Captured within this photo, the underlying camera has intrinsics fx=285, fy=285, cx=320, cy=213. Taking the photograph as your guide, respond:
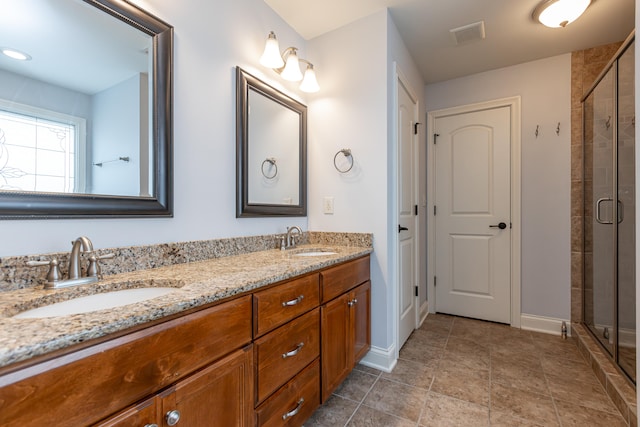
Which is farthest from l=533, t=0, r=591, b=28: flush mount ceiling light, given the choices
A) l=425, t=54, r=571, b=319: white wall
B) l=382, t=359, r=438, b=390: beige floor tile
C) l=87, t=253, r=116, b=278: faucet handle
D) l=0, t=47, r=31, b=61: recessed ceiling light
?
l=87, t=253, r=116, b=278: faucet handle

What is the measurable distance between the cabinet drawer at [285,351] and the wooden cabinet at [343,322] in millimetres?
86

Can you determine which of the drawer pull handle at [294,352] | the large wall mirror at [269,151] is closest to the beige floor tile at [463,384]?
the drawer pull handle at [294,352]

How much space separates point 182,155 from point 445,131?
256cm

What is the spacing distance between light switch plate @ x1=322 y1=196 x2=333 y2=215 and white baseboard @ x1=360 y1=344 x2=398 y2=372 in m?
1.00

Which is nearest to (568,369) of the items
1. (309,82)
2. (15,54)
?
(309,82)

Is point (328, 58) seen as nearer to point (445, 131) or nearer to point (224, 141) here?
point (224, 141)

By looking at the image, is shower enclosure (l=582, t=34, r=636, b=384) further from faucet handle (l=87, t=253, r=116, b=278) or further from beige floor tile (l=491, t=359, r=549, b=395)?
faucet handle (l=87, t=253, r=116, b=278)

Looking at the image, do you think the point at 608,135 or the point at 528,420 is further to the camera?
Result: the point at 608,135

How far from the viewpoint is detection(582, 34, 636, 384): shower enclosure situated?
1689 millimetres

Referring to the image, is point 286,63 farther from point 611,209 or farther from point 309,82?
point 611,209

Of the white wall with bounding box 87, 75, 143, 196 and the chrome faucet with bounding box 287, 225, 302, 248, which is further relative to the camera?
the chrome faucet with bounding box 287, 225, 302, 248

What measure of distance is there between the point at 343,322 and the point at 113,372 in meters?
1.16

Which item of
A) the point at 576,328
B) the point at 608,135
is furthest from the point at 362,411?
the point at 608,135

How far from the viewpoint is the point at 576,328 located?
2.30 metres
